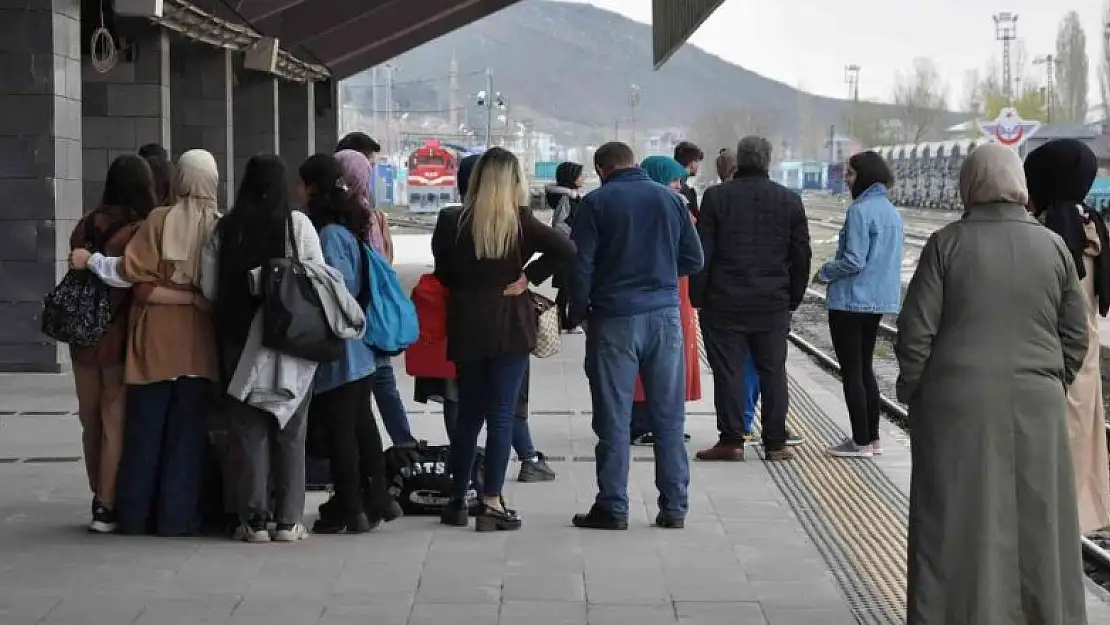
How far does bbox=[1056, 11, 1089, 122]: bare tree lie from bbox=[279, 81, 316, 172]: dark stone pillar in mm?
111786

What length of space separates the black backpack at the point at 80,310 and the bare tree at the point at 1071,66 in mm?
134202

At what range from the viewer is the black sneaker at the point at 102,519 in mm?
7719

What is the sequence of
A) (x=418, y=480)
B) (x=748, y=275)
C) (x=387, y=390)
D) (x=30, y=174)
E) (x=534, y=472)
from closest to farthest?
(x=418, y=480) → (x=387, y=390) → (x=534, y=472) → (x=748, y=275) → (x=30, y=174)

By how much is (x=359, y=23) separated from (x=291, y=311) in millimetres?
23195

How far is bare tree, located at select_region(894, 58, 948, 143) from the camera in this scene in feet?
559

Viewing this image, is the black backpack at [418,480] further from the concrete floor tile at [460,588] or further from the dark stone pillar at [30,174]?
the dark stone pillar at [30,174]

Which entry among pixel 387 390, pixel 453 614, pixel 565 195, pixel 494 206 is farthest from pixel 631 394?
pixel 565 195

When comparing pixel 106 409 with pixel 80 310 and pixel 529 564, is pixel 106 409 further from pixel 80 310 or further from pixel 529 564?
pixel 529 564

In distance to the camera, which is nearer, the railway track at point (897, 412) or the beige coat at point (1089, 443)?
the beige coat at point (1089, 443)

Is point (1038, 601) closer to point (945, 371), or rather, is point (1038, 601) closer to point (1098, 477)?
point (945, 371)

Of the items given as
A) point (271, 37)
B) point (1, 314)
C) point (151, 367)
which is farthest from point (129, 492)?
point (271, 37)

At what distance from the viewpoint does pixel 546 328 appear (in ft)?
26.6

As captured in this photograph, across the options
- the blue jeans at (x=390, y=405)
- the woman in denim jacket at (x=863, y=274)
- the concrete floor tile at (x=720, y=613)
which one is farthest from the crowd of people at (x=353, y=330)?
the woman in denim jacket at (x=863, y=274)

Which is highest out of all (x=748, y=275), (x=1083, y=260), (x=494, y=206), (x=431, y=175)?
(x=431, y=175)
